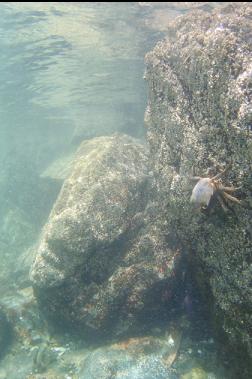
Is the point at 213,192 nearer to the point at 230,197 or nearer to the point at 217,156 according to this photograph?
the point at 230,197

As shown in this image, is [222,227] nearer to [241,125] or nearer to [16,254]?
[241,125]

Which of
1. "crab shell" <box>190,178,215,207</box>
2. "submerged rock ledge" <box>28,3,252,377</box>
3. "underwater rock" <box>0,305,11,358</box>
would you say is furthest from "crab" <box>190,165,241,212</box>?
"underwater rock" <box>0,305,11,358</box>

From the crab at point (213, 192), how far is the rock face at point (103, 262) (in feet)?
10.0

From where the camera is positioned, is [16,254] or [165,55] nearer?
[165,55]

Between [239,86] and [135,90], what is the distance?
83.0 ft

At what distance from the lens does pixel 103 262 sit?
733 centimetres

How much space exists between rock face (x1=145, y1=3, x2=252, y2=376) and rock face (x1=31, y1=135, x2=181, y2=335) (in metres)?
1.42

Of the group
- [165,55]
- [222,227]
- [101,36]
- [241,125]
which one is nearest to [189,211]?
[222,227]

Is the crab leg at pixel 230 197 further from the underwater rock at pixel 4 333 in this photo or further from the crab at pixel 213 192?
the underwater rock at pixel 4 333

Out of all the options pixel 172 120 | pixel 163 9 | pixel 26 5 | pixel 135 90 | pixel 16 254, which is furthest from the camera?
pixel 135 90

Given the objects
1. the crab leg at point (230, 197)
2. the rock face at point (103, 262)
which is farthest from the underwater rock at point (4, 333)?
the crab leg at point (230, 197)

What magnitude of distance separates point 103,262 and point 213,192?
4059mm

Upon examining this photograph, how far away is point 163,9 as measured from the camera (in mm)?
14516

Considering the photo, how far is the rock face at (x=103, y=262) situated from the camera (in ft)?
22.5
